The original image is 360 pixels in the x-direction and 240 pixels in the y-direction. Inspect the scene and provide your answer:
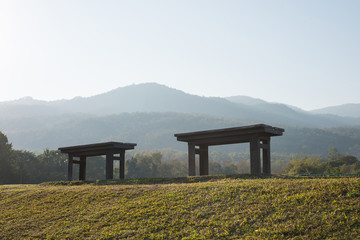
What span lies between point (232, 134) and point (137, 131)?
12096 centimetres

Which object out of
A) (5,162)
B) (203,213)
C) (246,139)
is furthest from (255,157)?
(5,162)

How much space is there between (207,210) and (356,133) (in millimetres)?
108155

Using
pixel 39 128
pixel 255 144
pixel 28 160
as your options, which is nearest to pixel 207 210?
pixel 255 144

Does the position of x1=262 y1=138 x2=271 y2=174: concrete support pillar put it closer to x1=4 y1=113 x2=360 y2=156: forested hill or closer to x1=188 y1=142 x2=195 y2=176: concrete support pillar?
x1=188 y1=142 x2=195 y2=176: concrete support pillar

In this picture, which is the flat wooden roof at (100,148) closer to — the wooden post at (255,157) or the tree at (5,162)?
the wooden post at (255,157)

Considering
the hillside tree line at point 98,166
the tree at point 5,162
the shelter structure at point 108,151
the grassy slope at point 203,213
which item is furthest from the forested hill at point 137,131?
the grassy slope at point 203,213

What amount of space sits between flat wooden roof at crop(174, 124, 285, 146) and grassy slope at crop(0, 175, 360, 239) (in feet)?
15.3

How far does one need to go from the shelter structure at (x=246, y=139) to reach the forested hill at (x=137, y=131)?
89837 millimetres

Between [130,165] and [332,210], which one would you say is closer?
[332,210]

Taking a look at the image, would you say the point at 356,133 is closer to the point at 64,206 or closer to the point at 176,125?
the point at 176,125

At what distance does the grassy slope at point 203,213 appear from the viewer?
23.1 ft

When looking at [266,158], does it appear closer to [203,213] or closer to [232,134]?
[232,134]

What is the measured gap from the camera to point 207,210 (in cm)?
866

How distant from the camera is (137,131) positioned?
13475 cm
